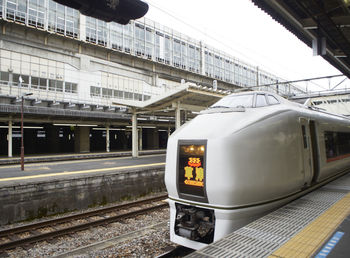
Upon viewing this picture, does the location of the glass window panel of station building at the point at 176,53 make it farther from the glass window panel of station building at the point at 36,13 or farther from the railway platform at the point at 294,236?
the railway platform at the point at 294,236

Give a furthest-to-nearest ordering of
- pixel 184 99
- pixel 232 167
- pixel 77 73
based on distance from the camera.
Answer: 1. pixel 77 73
2. pixel 184 99
3. pixel 232 167

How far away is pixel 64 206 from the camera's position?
9047 mm

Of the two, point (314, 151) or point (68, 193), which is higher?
point (314, 151)

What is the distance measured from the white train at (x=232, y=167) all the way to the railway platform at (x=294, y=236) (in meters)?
0.44

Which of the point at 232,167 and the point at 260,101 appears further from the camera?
the point at 260,101

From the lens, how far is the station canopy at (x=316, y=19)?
6607 millimetres

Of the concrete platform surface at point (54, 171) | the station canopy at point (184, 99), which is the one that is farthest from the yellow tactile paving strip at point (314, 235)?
the station canopy at point (184, 99)

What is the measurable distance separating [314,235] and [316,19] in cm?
683

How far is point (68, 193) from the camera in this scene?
30.2 ft

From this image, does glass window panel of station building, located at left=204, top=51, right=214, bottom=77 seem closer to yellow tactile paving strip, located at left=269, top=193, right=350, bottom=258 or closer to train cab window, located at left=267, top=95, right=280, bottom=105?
train cab window, located at left=267, top=95, right=280, bottom=105

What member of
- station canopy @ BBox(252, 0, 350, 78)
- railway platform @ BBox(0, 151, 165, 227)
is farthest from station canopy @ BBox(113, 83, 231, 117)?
station canopy @ BBox(252, 0, 350, 78)

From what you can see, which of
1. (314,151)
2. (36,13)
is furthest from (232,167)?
(36,13)

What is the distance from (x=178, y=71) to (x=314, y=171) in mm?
33674

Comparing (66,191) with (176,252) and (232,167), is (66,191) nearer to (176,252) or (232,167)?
(176,252)
